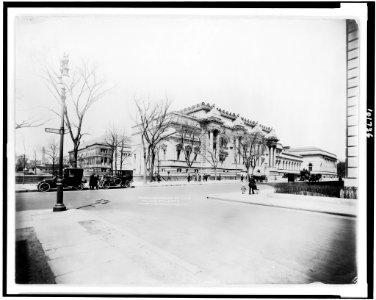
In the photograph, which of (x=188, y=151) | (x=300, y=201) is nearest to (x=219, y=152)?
(x=188, y=151)

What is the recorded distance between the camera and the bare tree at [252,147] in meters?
4.37

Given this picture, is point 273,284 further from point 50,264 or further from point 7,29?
point 7,29

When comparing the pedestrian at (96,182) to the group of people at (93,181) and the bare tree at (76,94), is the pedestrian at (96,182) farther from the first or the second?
the bare tree at (76,94)

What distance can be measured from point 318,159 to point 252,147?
1.35m

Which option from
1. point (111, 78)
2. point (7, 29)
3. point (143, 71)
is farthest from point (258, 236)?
point (7, 29)

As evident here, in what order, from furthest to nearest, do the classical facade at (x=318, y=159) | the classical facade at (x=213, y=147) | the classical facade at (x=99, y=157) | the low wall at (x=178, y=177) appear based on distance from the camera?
the low wall at (x=178, y=177)
the classical facade at (x=99, y=157)
the classical facade at (x=213, y=147)
the classical facade at (x=318, y=159)

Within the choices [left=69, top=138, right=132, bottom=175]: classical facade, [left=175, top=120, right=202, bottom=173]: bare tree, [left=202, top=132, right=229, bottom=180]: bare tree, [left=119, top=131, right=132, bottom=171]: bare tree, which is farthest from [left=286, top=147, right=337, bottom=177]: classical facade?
[left=69, top=138, right=132, bottom=175]: classical facade

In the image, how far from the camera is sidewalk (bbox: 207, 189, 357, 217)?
3859 millimetres

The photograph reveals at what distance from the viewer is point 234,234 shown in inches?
138

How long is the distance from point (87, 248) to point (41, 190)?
166 centimetres

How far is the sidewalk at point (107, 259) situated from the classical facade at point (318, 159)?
2415 mm

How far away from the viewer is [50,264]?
9.07ft

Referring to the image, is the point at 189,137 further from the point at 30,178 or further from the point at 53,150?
the point at 30,178

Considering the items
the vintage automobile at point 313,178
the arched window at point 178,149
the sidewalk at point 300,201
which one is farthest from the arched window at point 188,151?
the vintage automobile at point 313,178
